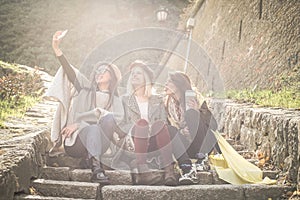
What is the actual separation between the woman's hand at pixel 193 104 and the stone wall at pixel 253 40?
1964 millimetres

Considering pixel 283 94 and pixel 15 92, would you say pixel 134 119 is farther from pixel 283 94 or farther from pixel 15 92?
pixel 15 92

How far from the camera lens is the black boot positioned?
2.77 m

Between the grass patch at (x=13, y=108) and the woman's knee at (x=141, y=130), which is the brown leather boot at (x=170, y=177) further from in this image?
the grass patch at (x=13, y=108)

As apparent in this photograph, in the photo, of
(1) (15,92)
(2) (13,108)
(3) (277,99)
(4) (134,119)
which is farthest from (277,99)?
(1) (15,92)

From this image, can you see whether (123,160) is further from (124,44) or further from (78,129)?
(124,44)

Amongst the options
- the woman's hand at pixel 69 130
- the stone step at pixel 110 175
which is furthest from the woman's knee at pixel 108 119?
the stone step at pixel 110 175

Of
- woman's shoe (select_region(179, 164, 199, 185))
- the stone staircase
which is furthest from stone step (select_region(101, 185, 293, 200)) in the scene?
woman's shoe (select_region(179, 164, 199, 185))

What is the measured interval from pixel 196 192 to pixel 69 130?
135cm

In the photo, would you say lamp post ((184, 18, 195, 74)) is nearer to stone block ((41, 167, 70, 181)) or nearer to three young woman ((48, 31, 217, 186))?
three young woman ((48, 31, 217, 186))

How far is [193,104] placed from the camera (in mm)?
3324

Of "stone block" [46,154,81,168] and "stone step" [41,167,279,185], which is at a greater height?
"stone block" [46,154,81,168]

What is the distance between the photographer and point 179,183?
274 cm

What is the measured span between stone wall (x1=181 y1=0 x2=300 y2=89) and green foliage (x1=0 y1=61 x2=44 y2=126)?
3742 millimetres

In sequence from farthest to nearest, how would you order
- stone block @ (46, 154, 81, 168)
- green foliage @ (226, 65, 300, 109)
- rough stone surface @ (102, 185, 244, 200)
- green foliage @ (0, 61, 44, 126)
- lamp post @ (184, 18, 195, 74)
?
lamp post @ (184, 18, 195, 74), green foliage @ (0, 61, 44, 126), green foliage @ (226, 65, 300, 109), stone block @ (46, 154, 81, 168), rough stone surface @ (102, 185, 244, 200)
